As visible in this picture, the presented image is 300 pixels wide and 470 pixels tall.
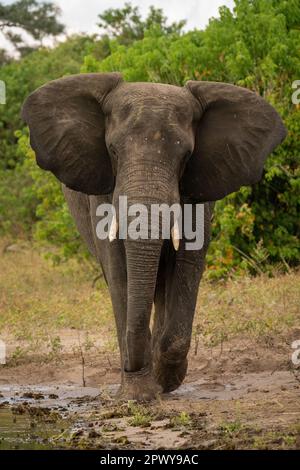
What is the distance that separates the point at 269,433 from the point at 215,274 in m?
7.50

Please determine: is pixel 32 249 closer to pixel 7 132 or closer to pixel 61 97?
pixel 7 132

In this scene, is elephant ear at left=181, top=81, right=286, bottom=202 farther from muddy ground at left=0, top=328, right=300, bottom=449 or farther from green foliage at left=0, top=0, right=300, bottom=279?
green foliage at left=0, top=0, right=300, bottom=279

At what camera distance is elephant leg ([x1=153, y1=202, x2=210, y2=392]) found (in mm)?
7328

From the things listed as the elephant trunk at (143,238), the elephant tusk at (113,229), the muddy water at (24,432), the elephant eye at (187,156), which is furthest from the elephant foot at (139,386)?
the elephant eye at (187,156)

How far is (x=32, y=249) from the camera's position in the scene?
20516 mm

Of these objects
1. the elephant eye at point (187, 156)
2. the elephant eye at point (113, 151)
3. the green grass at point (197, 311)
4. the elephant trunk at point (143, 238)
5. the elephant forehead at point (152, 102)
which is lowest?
the green grass at point (197, 311)

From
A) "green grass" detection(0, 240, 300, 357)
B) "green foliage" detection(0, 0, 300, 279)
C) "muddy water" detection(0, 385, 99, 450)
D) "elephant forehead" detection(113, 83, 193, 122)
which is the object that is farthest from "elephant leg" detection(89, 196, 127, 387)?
"green foliage" detection(0, 0, 300, 279)

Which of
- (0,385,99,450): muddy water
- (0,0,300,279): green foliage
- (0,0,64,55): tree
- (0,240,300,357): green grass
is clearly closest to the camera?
(0,385,99,450): muddy water

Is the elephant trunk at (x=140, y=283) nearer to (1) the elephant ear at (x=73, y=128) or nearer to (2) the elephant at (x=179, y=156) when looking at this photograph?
(2) the elephant at (x=179, y=156)

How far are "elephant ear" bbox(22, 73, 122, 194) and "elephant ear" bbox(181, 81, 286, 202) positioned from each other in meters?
0.63

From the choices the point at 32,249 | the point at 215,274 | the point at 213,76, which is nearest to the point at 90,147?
the point at 215,274

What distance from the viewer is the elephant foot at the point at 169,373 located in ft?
24.5

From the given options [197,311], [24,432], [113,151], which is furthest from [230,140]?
[197,311]

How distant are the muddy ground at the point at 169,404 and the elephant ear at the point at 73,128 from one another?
1504 mm
